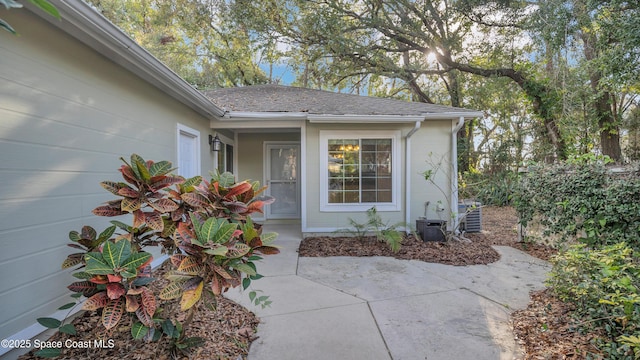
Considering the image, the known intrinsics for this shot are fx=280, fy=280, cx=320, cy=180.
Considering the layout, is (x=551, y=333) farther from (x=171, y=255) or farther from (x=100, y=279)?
(x=100, y=279)

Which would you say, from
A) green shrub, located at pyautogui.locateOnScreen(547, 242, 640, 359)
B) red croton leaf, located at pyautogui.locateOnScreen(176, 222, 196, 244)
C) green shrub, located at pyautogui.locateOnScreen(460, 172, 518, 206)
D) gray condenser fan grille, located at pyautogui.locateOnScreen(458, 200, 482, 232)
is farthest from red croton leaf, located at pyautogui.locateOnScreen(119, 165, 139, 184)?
green shrub, located at pyautogui.locateOnScreen(460, 172, 518, 206)

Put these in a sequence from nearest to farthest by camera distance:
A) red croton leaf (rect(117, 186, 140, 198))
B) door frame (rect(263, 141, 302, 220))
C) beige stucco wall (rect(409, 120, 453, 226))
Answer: red croton leaf (rect(117, 186, 140, 198)) → beige stucco wall (rect(409, 120, 453, 226)) → door frame (rect(263, 141, 302, 220))

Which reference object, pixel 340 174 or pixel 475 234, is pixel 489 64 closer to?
pixel 475 234

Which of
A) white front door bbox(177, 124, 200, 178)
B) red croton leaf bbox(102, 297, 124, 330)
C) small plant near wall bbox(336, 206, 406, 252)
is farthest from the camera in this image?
small plant near wall bbox(336, 206, 406, 252)

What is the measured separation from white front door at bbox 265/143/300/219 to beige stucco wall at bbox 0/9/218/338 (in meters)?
4.46

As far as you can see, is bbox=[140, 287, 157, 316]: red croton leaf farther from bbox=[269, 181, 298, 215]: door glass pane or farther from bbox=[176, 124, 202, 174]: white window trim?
bbox=[269, 181, 298, 215]: door glass pane

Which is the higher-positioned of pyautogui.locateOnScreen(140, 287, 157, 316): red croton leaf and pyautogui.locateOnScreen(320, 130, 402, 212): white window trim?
pyautogui.locateOnScreen(320, 130, 402, 212): white window trim

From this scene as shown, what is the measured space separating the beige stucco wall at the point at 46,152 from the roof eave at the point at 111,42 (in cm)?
10

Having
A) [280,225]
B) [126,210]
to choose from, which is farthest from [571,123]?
[126,210]

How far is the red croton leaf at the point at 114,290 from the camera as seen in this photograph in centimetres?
166

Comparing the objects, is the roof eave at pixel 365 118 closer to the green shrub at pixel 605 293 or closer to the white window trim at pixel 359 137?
the white window trim at pixel 359 137

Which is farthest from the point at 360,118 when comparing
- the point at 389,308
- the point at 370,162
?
the point at 389,308

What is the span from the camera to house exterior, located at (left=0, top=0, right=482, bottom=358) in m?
2.06

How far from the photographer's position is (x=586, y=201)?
12.2 ft
